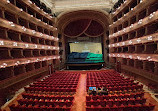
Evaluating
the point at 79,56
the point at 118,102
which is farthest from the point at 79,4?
the point at 118,102

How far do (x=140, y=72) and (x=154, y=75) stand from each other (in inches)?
86.8

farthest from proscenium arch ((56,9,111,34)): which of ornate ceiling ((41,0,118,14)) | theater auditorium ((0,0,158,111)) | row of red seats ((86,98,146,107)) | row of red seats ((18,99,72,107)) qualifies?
row of red seats ((18,99,72,107))

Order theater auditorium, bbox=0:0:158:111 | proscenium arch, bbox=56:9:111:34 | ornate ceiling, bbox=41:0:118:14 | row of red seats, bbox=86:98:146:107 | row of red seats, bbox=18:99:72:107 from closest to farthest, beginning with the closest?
1. row of red seats, bbox=86:98:146:107
2. row of red seats, bbox=18:99:72:107
3. theater auditorium, bbox=0:0:158:111
4. ornate ceiling, bbox=41:0:118:14
5. proscenium arch, bbox=56:9:111:34

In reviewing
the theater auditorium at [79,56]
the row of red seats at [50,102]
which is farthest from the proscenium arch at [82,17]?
the row of red seats at [50,102]

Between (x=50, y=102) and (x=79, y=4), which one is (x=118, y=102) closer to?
(x=50, y=102)

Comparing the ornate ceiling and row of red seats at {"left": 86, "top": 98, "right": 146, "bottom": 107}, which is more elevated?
the ornate ceiling

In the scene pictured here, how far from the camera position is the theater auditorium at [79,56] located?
23.7 ft

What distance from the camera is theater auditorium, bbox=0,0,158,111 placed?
724 centimetres

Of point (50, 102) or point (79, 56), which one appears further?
point (79, 56)

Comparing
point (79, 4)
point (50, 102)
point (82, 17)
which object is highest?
point (79, 4)

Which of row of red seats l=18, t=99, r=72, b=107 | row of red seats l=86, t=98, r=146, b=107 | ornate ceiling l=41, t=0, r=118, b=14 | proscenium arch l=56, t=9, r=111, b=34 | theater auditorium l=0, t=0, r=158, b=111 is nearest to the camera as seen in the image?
row of red seats l=86, t=98, r=146, b=107

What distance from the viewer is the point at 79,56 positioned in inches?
1010

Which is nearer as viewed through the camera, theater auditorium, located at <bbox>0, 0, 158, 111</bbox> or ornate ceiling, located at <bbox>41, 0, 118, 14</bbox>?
theater auditorium, located at <bbox>0, 0, 158, 111</bbox>

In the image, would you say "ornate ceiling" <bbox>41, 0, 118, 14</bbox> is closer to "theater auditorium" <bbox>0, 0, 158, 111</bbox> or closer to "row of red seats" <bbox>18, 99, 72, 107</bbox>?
"theater auditorium" <bbox>0, 0, 158, 111</bbox>
